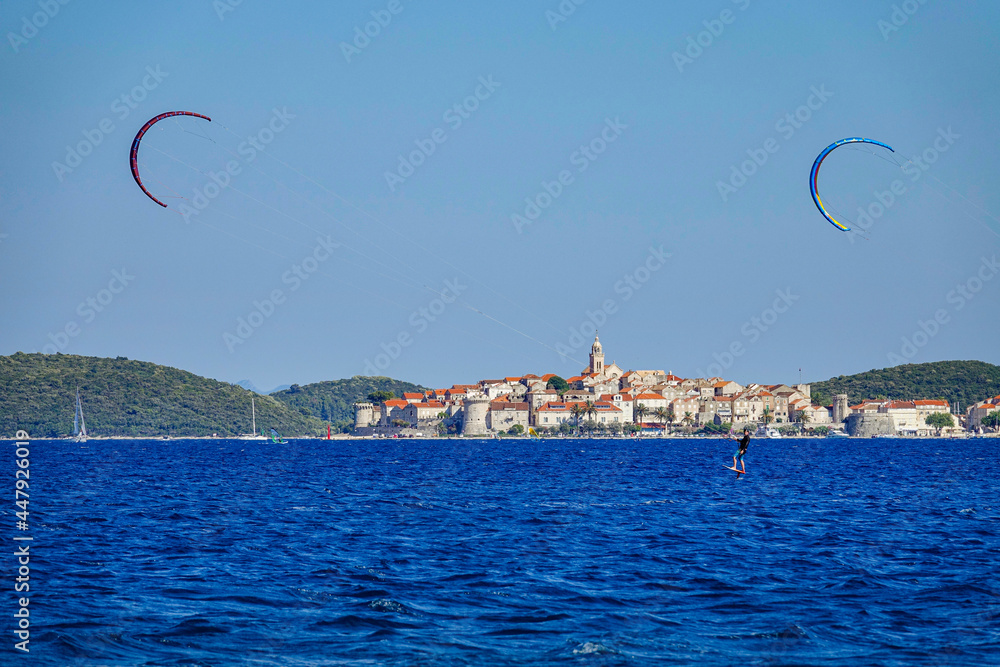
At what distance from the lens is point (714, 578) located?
72.6 ft

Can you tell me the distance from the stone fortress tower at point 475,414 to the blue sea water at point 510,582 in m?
150

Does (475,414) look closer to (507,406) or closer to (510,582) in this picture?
(507,406)

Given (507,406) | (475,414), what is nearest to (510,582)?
(475,414)

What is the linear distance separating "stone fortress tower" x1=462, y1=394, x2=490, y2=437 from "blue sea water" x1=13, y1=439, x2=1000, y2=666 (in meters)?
150

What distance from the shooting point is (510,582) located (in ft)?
70.6

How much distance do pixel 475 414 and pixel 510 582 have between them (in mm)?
171707

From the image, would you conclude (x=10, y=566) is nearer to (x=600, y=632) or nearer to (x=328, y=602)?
(x=328, y=602)

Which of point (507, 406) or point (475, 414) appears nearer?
point (475, 414)

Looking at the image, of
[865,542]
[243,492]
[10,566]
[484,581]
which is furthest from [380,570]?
[243,492]

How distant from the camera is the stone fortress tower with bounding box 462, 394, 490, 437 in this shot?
192250 mm

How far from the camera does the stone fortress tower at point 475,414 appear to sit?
631 feet

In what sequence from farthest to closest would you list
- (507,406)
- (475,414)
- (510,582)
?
(507,406)
(475,414)
(510,582)

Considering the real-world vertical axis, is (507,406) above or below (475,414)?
above

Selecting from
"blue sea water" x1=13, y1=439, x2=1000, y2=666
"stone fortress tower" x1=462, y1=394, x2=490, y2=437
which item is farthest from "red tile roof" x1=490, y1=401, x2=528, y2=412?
"blue sea water" x1=13, y1=439, x2=1000, y2=666
